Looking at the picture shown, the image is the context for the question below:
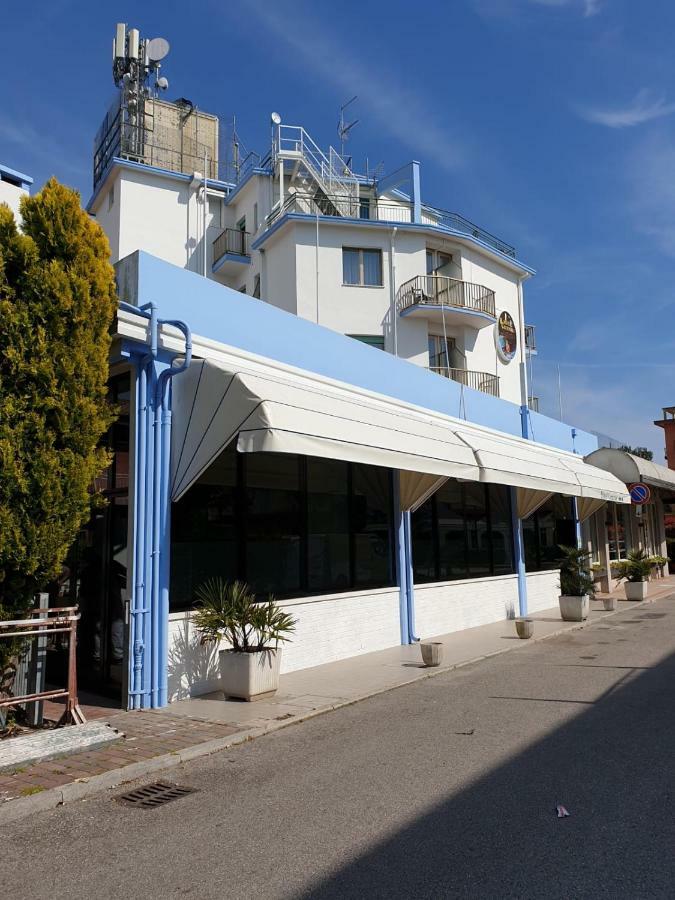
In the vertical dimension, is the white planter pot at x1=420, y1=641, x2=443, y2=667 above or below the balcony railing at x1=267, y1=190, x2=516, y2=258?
below

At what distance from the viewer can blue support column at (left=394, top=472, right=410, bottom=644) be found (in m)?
12.7

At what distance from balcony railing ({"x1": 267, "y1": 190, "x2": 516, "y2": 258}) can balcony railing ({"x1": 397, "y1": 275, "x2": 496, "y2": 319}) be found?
2.25 metres

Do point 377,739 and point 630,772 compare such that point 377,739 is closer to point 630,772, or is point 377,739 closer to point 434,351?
point 630,772

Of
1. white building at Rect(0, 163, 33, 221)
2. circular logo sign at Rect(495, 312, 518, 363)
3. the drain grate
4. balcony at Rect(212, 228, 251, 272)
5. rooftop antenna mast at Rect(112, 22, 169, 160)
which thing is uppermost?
rooftop antenna mast at Rect(112, 22, 169, 160)

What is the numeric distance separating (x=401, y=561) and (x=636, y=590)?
11.5 meters

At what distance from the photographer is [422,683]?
9648mm

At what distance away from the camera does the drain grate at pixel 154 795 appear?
534 centimetres

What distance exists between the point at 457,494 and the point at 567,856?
37.5ft

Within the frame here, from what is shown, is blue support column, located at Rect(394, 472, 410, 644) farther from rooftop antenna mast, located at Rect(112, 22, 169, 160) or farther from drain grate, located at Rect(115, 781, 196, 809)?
rooftop antenna mast, located at Rect(112, 22, 169, 160)

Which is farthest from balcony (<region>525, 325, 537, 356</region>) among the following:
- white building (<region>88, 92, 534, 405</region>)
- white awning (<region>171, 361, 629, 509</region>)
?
white awning (<region>171, 361, 629, 509</region>)

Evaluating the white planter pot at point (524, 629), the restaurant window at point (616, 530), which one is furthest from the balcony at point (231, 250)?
the white planter pot at point (524, 629)

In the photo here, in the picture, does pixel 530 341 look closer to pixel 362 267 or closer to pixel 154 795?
pixel 362 267

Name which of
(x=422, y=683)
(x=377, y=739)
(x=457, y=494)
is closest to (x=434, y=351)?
(x=457, y=494)

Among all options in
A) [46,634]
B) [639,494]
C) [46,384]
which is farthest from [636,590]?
[46,384]
